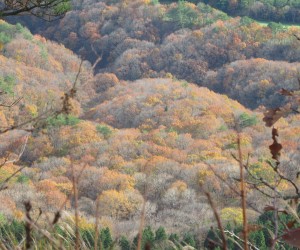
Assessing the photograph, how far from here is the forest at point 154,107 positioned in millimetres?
29406

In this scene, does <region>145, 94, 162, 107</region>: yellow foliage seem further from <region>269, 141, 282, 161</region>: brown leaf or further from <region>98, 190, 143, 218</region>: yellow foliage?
<region>269, 141, 282, 161</region>: brown leaf

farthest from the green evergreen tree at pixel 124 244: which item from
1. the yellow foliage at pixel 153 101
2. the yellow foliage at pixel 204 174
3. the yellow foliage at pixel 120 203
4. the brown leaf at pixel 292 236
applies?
the yellow foliage at pixel 153 101

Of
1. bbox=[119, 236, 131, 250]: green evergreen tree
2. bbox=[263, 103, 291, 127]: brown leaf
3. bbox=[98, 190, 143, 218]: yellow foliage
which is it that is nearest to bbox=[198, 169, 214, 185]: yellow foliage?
bbox=[98, 190, 143, 218]: yellow foliage

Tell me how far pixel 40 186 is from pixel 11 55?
26005 millimetres

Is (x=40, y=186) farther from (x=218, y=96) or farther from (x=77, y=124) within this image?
(x=218, y=96)

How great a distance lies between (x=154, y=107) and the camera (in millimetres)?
46312

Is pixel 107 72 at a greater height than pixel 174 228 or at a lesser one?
lesser

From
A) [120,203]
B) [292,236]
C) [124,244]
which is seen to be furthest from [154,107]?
[292,236]

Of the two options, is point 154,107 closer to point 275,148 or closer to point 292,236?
point 275,148

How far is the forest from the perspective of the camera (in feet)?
96.5

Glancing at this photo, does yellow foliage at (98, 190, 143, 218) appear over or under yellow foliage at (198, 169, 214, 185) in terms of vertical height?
under

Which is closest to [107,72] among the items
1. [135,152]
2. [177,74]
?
[177,74]

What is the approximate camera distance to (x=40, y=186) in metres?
32.1

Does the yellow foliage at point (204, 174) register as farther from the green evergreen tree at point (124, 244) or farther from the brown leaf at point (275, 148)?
the brown leaf at point (275, 148)
